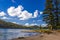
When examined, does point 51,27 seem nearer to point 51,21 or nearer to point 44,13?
point 51,21

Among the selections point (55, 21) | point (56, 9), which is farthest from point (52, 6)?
point (55, 21)

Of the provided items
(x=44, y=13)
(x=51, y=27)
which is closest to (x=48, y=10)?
(x=44, y=13)

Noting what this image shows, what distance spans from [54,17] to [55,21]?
3.34 ft

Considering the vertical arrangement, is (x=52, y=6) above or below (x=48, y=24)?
above

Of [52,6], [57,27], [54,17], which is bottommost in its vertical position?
[57,27]

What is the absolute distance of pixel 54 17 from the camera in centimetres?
3581

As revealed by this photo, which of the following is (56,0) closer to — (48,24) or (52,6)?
(52,6)

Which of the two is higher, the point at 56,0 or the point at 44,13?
the point at 56,0

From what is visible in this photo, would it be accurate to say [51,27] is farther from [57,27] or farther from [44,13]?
[44,13]

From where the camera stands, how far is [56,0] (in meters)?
36.8

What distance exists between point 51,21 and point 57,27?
194cm

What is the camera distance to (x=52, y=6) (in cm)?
3619

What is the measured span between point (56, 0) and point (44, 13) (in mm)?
4303

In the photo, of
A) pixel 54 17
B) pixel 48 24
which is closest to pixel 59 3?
pixel 54 17
